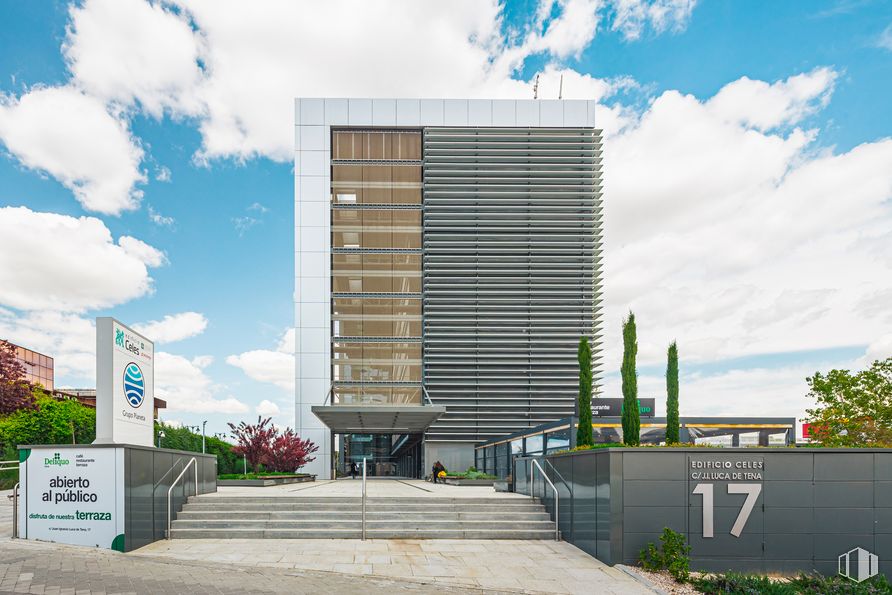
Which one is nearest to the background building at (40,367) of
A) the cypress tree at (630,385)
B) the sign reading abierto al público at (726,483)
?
the cypress tree at (630,385)

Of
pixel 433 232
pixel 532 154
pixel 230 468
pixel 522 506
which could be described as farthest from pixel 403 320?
pixel 522 506

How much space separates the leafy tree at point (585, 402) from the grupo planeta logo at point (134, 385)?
8.92 meters

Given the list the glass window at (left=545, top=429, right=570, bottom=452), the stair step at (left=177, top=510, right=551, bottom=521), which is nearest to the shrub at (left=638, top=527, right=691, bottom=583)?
the stair step at (left=177, top=510, right=551, bottom=521)

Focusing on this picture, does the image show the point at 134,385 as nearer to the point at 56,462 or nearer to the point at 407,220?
the point at 56,462

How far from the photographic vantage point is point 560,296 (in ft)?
122

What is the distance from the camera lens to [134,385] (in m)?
12.6

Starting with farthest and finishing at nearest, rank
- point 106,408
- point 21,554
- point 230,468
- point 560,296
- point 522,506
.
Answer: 1. point 230,468
2. point 560,296
3. point 522,506
4. point 106,408
5. point 21,554

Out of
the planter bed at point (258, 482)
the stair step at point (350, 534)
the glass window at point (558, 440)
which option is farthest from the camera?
the planter bed at point (258, 482)

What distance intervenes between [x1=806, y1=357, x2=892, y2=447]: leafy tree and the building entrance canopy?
1492 centimetres

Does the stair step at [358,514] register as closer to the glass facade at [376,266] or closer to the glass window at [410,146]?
the glass facade at [376,266]

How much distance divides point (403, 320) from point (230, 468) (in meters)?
15.6

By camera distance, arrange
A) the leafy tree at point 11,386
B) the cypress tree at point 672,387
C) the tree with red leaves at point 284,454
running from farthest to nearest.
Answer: the tree with red leaves at point 284,454
the leafy tree at point 11,386
the cypress tree at point 672,387

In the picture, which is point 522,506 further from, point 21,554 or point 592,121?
point 592,121

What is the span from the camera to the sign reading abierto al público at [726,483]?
10.4 meters
